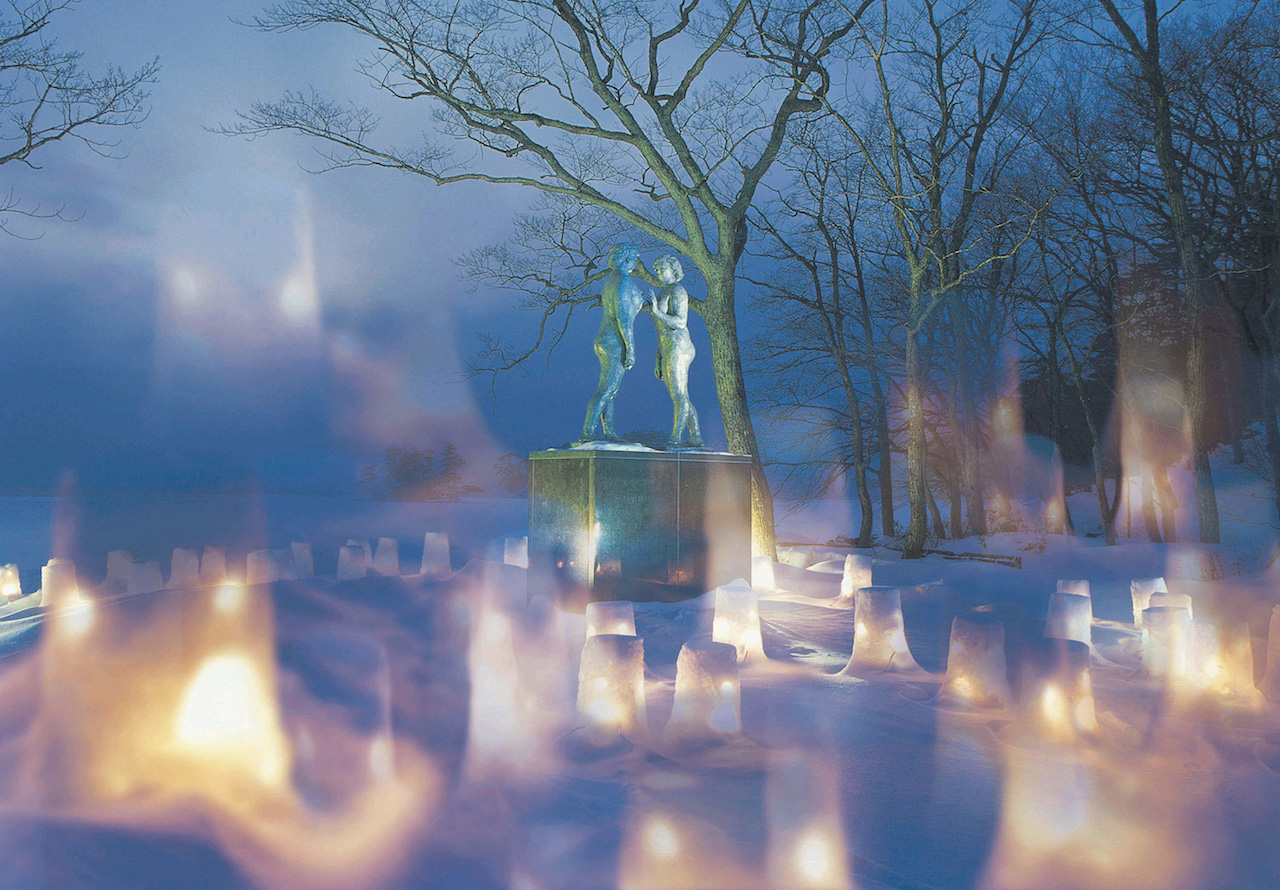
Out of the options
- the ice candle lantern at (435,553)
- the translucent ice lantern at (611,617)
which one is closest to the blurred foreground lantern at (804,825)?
the translucent ice lantern at (611,617)

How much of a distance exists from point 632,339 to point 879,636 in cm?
408

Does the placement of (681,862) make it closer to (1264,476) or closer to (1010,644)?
(1010,644)

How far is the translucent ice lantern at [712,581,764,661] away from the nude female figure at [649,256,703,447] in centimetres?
290

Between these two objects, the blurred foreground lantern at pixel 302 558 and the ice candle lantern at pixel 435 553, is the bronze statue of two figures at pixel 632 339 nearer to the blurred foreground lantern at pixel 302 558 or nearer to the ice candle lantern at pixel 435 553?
the ice candle lantern at pixel 435 553

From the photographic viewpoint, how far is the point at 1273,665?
14.3 feet

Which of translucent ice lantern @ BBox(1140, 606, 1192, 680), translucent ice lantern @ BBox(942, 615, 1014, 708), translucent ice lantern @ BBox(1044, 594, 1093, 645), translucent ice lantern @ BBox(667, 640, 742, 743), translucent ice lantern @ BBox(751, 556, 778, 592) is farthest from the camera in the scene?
translucent ice lantern @ BBox(751, 556, 778, 592)

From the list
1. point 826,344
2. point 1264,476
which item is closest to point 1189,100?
point 826,344

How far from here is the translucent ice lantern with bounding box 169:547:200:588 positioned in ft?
28.3

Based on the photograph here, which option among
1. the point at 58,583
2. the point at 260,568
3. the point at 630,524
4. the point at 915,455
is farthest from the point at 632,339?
the point at 915,455

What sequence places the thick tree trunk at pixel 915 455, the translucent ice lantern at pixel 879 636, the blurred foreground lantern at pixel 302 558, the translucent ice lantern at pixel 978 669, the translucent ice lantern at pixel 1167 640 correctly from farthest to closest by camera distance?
the thick tree trunk at pixel 915 455, the blurred foreground lantern at pixel 302 558, the translucent ice lantern at pixel 879 636, the translucent ice lantern at pixel 1167 640, the translucent ice lantern at pixel 978 669

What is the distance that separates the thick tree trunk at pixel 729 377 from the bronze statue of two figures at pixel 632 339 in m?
3.69

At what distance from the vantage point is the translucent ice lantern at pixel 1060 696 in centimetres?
368

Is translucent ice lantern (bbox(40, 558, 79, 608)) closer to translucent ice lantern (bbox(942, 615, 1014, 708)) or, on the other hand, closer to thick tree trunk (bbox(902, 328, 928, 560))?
translucent ice lantern (bbox(942, 615, 1014, 708))

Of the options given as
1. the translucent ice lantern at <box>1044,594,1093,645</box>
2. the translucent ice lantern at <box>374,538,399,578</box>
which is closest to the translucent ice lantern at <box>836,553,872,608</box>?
the translucent ice lantern at <box>1044,594,1093,645</box>
